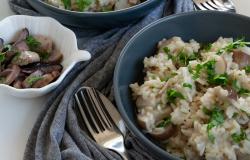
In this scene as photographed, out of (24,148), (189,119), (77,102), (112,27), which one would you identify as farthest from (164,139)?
(112,27)

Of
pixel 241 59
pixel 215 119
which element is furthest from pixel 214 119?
pixel 241 59

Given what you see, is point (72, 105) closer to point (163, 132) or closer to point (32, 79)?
point (32, 79)

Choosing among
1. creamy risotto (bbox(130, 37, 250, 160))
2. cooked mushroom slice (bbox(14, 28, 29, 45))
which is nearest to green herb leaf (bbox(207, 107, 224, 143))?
creamy risotto (bbox(130, 37, 250, 160))

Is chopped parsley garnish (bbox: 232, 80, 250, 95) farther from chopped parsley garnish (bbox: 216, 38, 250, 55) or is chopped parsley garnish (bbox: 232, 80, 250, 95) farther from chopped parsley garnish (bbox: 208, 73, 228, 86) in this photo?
chopped parsley garnish (bbox: 216, 38, 250, 55)

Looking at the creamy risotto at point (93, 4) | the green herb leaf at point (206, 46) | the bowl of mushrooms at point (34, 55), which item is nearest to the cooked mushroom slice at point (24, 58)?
the bowl of mushrooms at point (34, 55)

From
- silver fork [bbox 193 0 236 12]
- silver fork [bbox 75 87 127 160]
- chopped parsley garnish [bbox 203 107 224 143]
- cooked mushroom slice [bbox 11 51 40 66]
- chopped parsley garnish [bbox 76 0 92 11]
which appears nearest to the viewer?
chopped parsley garnish [bbox 203 107 224 143]

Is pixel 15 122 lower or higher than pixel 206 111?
lower

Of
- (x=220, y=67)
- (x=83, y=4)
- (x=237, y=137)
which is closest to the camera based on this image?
(x=237, y=137)
